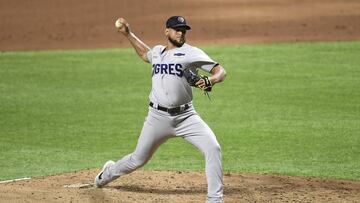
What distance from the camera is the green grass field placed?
10945 mm

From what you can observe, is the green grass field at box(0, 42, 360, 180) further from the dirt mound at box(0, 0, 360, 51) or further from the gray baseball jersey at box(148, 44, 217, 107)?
the gray baseball jersey at box(148, 44, 217, 107)

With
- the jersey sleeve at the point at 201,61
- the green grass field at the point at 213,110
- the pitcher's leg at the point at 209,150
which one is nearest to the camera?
the pitcher's leg at the point at 209,150

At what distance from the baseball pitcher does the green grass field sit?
240 centimetres

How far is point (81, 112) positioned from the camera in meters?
13.8

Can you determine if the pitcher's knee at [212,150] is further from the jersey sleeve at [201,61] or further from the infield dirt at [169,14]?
the infield dirt at [169,14]

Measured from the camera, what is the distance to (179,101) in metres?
8.08

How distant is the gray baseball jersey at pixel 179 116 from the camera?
25.9 feet

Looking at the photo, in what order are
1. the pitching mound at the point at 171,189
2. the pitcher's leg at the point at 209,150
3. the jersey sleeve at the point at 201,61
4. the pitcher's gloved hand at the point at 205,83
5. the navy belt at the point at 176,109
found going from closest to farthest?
the pitcher's gloved hand at the point at 205,83
the pitcher's leg at the point at 209,150
the jersey sleeve at the point at 201,61
the navy belt at the point at 176,109
the pitching mound at the point at 171,189

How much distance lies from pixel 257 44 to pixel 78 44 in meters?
4.38

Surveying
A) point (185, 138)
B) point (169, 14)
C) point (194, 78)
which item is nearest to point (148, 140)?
point (185, 138)

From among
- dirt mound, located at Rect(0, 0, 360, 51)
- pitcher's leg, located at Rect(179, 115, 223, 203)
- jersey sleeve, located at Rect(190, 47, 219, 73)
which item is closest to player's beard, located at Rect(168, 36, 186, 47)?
jersey sleeve, located at Rect(190, 47, 219, 73)

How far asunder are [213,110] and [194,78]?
20.0 ft

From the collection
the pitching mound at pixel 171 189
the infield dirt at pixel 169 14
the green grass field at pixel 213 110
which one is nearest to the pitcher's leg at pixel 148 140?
the pitching mound at pixel 171 189

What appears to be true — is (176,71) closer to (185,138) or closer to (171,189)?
(185,138)
